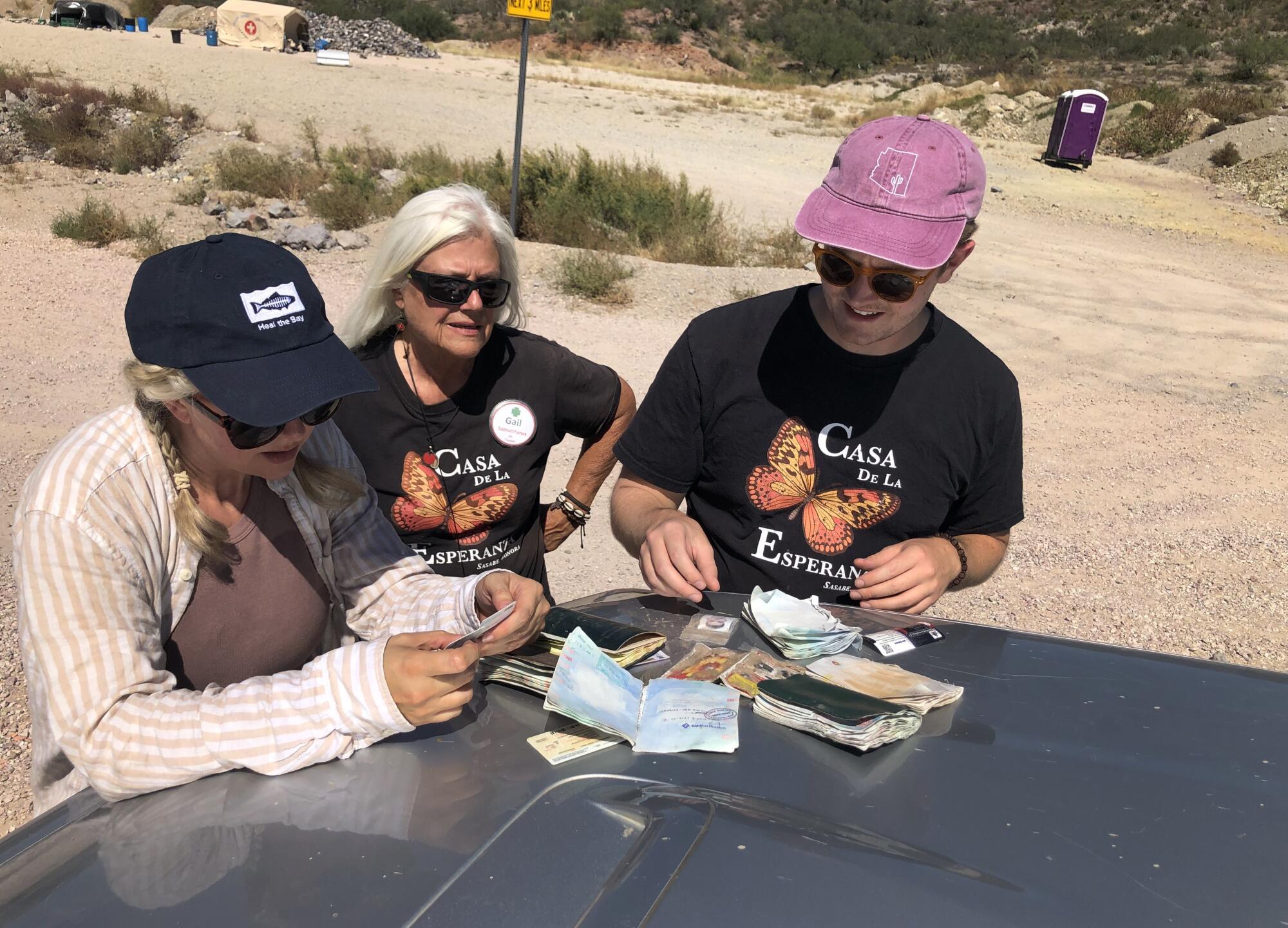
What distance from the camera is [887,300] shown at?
2.27m

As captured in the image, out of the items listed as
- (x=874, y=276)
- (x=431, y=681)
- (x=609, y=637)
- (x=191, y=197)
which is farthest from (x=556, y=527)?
(x=191, y=197)

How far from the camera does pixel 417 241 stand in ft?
10.0

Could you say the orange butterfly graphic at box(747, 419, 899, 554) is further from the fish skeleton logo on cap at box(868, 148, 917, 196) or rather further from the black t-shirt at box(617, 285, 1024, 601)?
→ the fish skeleton logo on cap at box(868, 148, 917, 196)

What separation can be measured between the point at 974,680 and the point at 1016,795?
385mm

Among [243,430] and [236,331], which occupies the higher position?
[236,331]

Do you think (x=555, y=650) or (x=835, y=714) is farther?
(x=555, y=650)

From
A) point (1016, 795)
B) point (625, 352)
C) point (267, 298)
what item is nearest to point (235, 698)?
point (267, 298)

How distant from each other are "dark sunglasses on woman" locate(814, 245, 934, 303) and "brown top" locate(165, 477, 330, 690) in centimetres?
126

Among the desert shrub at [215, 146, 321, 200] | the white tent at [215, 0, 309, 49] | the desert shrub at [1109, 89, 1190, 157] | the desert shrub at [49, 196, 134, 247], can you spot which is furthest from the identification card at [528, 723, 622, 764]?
the white tent at [215, 0, 309, 49]

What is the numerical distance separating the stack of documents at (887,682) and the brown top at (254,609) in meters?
1.04

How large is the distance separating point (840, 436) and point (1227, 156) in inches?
811

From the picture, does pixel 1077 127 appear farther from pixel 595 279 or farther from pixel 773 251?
pixel 595 279

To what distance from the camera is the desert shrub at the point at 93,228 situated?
32.3ft

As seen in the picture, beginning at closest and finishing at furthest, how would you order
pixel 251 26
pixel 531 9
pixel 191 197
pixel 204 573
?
pixel 204 573
pixel 531 9
pixel 191 197
pixel 251 26
